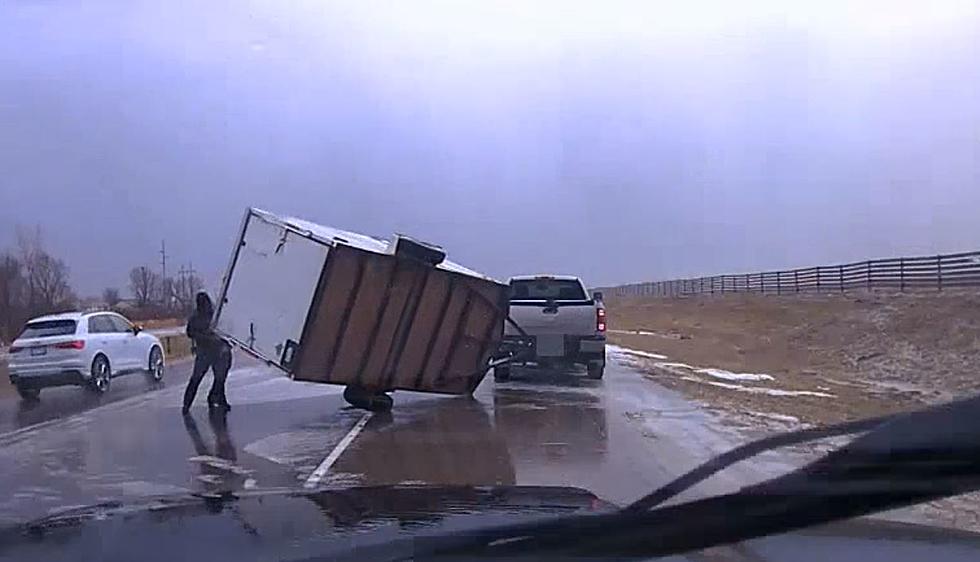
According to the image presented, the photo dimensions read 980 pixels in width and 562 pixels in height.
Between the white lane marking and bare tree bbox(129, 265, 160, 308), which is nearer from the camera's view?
the white lane marking

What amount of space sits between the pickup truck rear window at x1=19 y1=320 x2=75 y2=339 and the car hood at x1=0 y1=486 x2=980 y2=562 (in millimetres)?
19756

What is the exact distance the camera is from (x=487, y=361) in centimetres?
1969

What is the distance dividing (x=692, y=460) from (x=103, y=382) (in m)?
15.5

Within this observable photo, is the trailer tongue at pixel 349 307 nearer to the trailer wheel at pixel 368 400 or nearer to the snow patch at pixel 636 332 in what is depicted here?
the trailer wheel at pixel 368 400

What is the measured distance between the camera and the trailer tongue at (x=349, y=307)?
1619 cm

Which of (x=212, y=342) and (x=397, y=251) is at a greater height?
(x=397, y=251)

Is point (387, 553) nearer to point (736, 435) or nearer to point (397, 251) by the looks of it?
point (736, 435)

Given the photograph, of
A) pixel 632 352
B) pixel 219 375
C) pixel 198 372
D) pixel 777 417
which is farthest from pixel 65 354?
pixel 632 352

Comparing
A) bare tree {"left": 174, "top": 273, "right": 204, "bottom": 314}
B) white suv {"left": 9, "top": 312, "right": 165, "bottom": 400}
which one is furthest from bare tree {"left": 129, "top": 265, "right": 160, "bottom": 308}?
white suv {"left": 9, "top": 312, "right": 165, "bottom": 400}

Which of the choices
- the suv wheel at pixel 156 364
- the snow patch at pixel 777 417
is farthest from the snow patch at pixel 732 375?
the suv wheel at pixel 156 364

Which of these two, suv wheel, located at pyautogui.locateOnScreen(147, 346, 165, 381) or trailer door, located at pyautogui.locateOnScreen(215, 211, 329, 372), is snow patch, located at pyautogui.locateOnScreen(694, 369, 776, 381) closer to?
trailer door, located at pyautogui.locateOnScreen(215, 211, 329, 372)

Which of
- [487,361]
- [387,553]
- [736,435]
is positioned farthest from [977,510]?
[487,361]

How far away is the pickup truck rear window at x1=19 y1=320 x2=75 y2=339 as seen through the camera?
24.0 meters

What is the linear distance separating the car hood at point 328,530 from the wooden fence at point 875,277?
1476 inches
